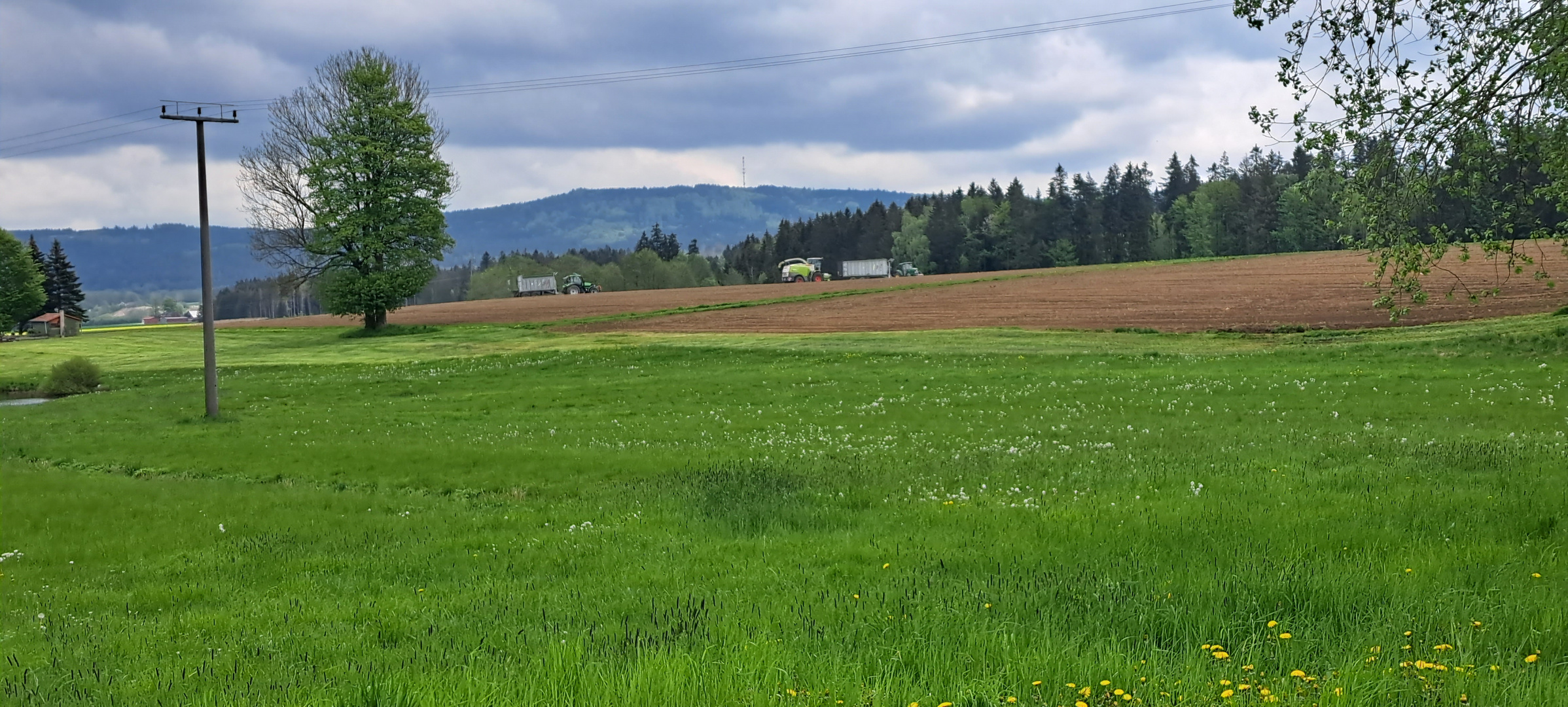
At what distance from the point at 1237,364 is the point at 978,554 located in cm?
2828

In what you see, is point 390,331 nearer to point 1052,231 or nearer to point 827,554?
point 827,554

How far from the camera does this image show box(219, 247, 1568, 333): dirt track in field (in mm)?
52031

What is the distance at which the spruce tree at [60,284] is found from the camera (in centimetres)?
12056

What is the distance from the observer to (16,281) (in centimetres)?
9669

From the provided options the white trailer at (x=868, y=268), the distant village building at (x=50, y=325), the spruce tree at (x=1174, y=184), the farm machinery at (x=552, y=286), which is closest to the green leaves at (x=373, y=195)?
the distant village building at (x=50, y=325)

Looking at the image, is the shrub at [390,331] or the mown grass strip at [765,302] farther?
the mown grass strip at [765,302]

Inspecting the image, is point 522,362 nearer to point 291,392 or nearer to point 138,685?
point 291,392

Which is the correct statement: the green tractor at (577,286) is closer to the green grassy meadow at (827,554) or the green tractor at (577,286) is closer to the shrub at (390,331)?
the shrub at (390,331)

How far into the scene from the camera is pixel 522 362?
46500 mm

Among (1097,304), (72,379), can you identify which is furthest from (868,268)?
(72,379)

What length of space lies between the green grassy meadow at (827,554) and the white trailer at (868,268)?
125 m

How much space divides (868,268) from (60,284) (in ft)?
360

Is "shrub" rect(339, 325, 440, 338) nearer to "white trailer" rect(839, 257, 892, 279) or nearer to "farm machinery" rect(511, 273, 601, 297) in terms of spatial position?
"farm machinery" rect(511, 273, 601, 297)

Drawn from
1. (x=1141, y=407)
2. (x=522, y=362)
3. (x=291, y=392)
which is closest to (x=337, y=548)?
(x=1141, y=407)
